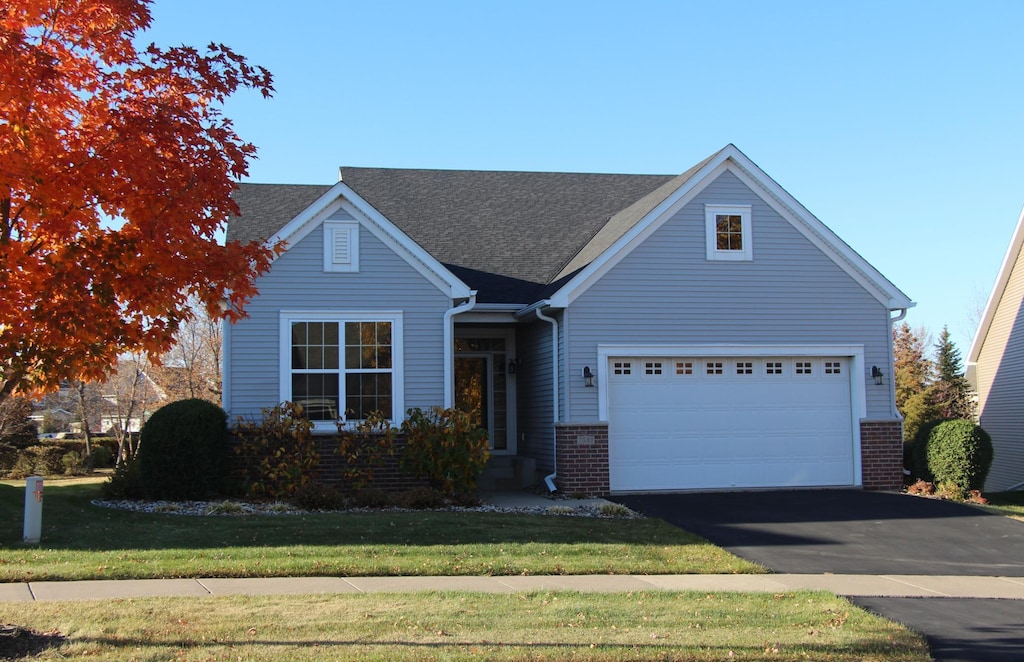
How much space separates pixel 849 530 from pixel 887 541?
773 mm

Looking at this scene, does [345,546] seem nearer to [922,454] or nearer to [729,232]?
[729,232]

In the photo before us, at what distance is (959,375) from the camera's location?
28.8m

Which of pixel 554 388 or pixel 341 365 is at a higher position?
pixel 341 365

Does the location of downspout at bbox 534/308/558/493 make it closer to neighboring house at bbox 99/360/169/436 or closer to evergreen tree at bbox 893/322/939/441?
evergreen tree at bbox 893/322/939/441

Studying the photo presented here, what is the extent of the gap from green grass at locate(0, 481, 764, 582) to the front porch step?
429cm

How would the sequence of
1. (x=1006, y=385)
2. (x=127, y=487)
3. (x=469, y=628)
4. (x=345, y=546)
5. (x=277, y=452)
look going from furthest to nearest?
(x=1006, y=385) < (x=127, y=487) < (x=277, y=452) < (x=345, y=546) < (x=469, y=628)

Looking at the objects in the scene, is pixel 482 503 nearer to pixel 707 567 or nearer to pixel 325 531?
pixel 325 531

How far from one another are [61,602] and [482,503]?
7923 mm

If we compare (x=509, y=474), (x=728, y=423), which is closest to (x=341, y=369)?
(x=509, y=474)

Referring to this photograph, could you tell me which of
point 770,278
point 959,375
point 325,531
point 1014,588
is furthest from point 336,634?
point 959,375

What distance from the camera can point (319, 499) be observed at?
1478 cm

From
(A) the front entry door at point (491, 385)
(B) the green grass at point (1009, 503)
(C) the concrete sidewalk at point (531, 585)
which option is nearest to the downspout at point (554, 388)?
(A) the front entry door at point (491, 385)

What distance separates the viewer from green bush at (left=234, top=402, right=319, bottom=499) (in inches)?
619

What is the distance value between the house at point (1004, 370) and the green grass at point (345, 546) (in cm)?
1304
